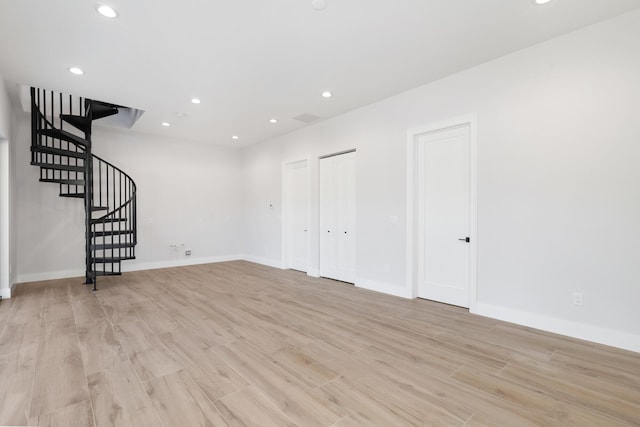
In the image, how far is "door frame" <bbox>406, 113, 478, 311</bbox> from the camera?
3629 millimetres

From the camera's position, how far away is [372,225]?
4809 mm

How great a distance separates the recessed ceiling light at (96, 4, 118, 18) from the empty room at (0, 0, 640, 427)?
2 cm

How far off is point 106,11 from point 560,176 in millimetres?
4630

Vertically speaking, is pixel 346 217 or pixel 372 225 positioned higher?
pixel 346 217

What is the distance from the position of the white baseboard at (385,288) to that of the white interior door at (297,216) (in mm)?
1586

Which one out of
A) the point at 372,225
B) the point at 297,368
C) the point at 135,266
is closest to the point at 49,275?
the point at 135,266

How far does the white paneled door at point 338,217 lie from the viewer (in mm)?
5281

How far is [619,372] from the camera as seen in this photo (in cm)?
230

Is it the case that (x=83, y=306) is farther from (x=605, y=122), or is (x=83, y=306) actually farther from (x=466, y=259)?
(x=605, y=122)

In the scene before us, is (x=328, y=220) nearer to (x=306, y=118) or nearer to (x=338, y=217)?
(x=338, y=217)

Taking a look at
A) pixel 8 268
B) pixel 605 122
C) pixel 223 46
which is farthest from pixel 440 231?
pixel 8 268

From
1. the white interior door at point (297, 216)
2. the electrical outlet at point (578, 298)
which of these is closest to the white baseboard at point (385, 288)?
the white interior door at point (297, 216)

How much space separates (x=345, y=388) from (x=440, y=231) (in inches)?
106

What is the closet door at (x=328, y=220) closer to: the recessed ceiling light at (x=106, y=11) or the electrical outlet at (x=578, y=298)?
the electrical outlet at (x=578, y=298)
